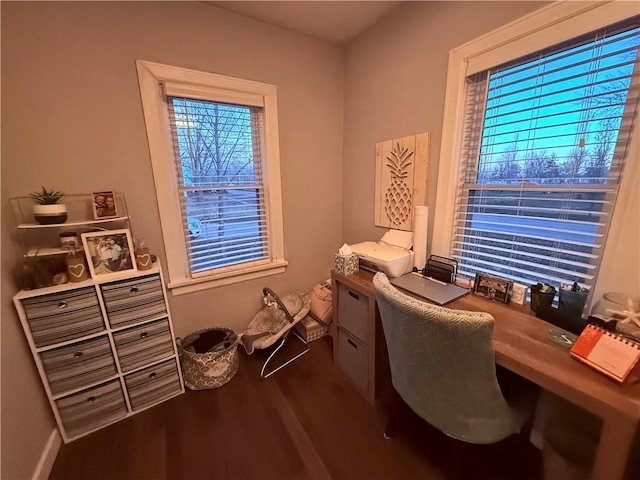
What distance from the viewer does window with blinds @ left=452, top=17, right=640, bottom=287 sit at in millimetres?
1040

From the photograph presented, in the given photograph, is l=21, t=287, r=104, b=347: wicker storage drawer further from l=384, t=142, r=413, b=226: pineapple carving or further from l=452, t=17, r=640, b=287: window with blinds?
l=452, t=17, r=640, b=287: window with blinds

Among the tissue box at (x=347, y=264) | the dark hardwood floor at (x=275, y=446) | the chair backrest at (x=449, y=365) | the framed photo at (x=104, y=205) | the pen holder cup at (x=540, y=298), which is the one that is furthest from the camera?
the tissue box at (x=347, y=264)

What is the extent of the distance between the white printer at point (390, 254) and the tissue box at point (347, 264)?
59 mm

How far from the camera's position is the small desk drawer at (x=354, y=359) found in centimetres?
165

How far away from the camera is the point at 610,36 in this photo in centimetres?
101

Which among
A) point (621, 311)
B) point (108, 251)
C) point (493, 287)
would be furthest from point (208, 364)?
point (621, 311)

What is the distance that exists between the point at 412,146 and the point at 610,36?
0.93m

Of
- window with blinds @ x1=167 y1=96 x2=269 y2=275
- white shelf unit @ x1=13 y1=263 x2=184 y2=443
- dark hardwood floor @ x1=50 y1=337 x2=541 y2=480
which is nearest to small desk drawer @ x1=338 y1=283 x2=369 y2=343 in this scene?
dark hardwood floor @ x1=50 y1=337 x2=541 y2=480

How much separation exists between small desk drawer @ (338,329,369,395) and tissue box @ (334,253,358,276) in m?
0.43

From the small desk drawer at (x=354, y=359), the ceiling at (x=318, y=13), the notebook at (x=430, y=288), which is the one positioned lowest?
the small desk drawer at (x=354, y=359)

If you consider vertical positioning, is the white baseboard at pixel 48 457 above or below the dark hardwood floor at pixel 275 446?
above

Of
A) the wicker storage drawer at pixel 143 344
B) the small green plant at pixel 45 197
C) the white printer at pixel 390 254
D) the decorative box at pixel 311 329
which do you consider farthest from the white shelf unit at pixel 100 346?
the white printer at pixel 390 254

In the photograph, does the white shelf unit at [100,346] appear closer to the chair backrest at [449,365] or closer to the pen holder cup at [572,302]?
the chair backrest at [449,365]

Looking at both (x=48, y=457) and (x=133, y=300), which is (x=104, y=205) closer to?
(x=133, y=300)
